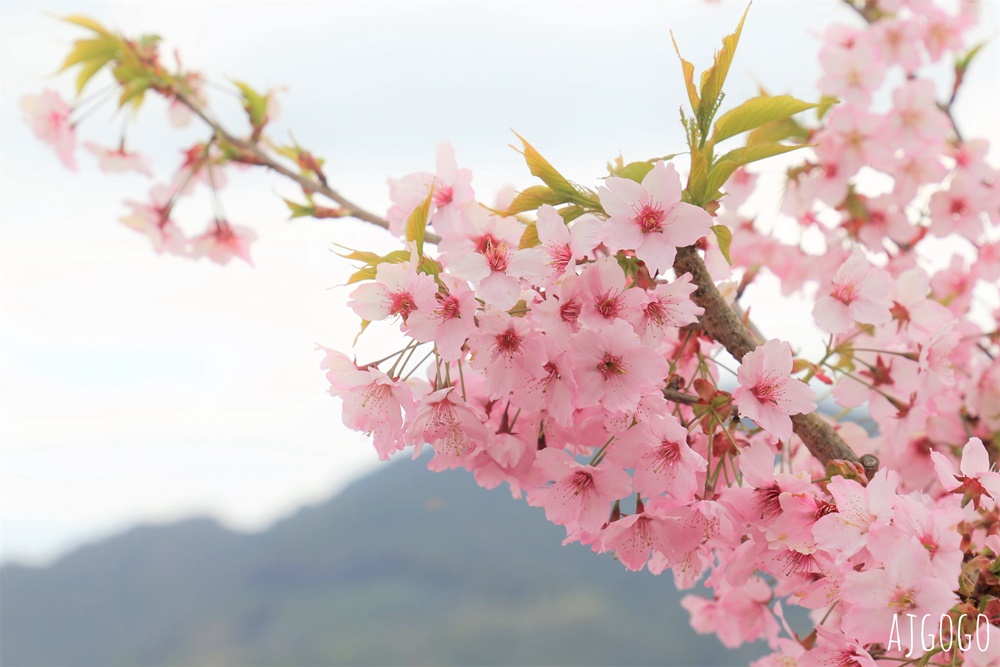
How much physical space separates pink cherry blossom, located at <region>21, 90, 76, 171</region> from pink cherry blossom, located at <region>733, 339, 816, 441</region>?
55.3 inches

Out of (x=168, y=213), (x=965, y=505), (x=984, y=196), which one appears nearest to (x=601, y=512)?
(x=965, y=505)

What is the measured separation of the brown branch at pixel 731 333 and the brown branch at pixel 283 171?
0.29 meters

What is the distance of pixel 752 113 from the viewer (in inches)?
28.5

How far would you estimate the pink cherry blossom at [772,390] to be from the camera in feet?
2.27

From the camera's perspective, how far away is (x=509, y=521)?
39.9ft

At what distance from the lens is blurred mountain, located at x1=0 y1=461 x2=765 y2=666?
11.2 meters

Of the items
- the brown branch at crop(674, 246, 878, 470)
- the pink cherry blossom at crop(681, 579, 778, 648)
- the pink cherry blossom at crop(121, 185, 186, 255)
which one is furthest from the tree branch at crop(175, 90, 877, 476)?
the pink cherry blossom at crop(121, 185, 186, 255)

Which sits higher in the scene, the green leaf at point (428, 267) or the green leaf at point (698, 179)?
the green leaf at point (698, 179)

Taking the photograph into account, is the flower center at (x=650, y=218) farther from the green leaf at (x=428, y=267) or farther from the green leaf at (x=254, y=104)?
the green leaf at (x=254, y=104)

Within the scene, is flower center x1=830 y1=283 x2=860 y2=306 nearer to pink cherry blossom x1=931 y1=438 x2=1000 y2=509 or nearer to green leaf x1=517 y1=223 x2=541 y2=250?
pink cherry blossom x1=931 y1=438 x2=1000 y2=509

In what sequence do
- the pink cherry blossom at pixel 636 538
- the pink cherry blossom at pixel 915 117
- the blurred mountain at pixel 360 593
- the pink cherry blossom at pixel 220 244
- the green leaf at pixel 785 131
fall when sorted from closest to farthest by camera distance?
the pink cherry blossom at pixel 636 538 < the green leaf at pixel 785 131 < the pink cherry blossom at pixel 220 244 < the pink cherry blossom at pixel 915 117 < the blurred mountain at pixel 360 593

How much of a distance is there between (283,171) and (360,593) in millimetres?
12968

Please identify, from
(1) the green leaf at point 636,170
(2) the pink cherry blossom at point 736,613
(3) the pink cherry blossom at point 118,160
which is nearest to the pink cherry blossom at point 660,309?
(1) the green leaf at point 636,170

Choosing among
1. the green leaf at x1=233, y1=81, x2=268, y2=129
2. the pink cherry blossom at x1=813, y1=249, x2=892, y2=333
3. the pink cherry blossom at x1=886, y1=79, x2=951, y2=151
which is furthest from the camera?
the pink cherry blossom at x1=886, y1=79, x2=951, y2=151
